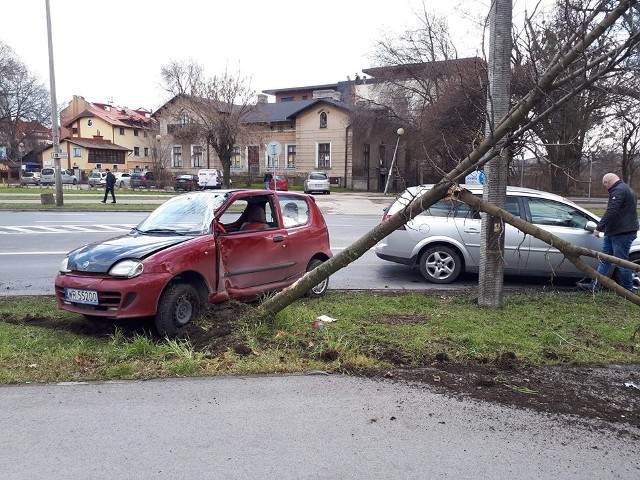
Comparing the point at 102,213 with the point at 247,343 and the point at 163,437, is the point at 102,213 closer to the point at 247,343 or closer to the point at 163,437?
the point at 247,343

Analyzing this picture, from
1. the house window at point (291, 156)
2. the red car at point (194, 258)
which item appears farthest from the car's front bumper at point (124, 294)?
the house window at point (291, 156)

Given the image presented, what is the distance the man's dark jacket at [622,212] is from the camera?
7773 millimetres

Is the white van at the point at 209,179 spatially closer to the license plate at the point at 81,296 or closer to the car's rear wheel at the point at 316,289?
the car's rear wheel at the point at 316,289

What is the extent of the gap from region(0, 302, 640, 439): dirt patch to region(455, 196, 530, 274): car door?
392 centimetres

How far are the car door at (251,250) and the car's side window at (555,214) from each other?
177 inches

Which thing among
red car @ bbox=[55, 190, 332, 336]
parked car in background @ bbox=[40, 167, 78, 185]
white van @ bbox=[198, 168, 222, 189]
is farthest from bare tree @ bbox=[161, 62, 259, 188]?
red car @ bbox=[55, 190, 332, 336]

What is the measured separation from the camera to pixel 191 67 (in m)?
48.8

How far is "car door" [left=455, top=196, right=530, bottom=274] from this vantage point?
8.91 meters

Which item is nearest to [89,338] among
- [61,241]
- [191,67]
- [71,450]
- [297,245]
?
[71,450]

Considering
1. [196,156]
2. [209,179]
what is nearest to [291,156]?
[196,156]

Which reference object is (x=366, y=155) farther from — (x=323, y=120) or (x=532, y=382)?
(x=532, y=382)

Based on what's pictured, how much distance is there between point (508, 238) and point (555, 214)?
91 centimetres

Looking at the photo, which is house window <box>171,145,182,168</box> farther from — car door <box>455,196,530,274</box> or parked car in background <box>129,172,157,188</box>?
car door <box>455,196,530,274</box>

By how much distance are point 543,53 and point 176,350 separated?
14.4 feet
